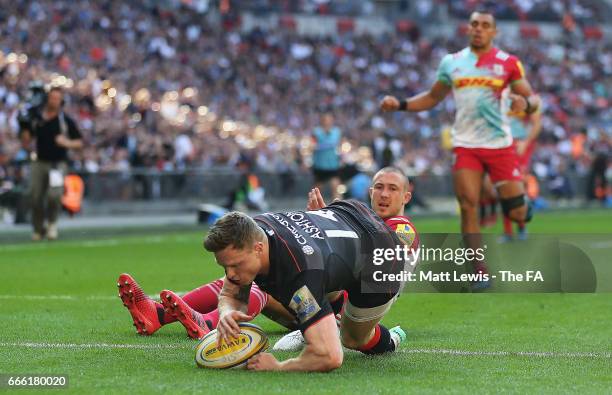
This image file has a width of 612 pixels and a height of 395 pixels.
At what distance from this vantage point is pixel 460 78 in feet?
38.3

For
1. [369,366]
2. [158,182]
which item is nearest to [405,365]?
[369,366]

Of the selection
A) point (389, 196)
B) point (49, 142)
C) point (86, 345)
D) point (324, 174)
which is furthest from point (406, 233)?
point (324, 174)

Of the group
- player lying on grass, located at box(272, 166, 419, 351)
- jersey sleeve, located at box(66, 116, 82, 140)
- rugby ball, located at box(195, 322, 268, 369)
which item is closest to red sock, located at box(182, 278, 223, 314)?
player lying on grass, located at box(272, 166, 419, 351)

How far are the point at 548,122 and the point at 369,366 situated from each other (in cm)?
4338

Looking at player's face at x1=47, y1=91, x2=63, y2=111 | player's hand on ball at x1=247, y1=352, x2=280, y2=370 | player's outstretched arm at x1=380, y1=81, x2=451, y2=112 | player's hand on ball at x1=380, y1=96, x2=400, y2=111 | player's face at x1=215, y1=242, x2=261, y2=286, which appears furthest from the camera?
player's face at x1=47, y1=91, x2=63, y2=111

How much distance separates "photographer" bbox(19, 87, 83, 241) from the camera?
17953mm

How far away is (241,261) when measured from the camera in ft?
20.7

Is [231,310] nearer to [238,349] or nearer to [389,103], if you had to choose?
[238,349]

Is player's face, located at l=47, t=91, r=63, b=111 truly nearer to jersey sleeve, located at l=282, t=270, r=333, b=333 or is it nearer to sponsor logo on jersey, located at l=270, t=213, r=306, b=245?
sponsor logo on jersey, located at l=270, t=213, r=306, b=245

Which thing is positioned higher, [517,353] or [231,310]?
[231,310]

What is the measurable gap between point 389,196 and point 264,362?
5.05 feet

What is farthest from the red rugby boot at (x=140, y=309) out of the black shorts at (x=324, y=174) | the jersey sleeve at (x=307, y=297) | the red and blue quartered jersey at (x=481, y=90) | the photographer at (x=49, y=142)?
the black shorts at (x=324, y=174)

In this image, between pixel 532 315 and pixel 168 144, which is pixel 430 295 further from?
pixel 168 144

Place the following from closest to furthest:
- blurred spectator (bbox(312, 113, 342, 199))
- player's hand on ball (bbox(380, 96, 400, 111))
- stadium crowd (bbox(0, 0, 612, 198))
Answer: player's hand on ball (bbox(380, 96, 400, 111)) < blurred spectator (bbox(312, 113, 342, 199)) < stadium crowd (bbox(0, 0, 612, 198))
